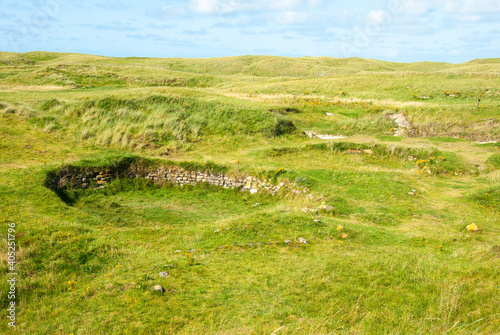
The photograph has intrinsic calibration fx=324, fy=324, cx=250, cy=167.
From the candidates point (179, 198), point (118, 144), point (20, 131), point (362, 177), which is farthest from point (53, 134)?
point (362, 177)

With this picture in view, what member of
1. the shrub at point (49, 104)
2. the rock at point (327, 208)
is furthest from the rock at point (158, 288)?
the shrub at point (49, 104)

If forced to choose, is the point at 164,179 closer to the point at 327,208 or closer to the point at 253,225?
the point at 253,225

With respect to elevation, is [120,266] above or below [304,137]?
below

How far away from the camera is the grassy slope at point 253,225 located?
6602 mm

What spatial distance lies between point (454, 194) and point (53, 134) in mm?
23966

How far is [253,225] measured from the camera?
11.2 metres

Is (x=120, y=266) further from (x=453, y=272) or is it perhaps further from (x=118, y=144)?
(x=118, y=144)

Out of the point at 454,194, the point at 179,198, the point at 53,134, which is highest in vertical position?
the point at 53,134

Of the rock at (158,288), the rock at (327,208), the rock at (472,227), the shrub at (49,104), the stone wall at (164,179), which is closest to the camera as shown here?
the rock at (158,288)

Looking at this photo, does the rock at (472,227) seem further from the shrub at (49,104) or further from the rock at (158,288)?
the shrub at (49,104)

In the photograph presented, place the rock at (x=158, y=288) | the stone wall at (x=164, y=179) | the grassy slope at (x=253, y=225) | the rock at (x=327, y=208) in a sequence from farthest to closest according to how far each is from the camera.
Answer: the stone wall at (x=164, y=179) → the rock at (x=327, y=208) → the rock at (x=158, y=288) → the grassy slope at (x=253, y=225)

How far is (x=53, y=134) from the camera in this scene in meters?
21.6

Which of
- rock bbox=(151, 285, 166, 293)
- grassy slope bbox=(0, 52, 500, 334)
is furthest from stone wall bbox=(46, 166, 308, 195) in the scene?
rock bbox=(151, 285, 166, 293)

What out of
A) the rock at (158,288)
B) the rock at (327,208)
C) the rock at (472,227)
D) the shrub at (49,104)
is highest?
the shrub at (49,104)
